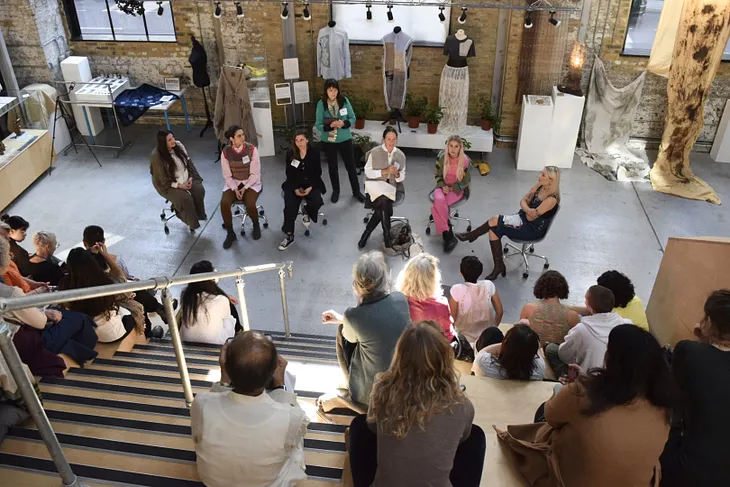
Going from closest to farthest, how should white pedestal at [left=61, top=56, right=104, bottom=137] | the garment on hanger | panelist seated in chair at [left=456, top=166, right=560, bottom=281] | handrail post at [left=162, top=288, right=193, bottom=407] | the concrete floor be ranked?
handrail post at [left=162, top=288, right=193, bottom=407] → panelist seated in chair at [left=456, top=166, right=560, bottom=281] → the concrete floor → the garment on hanger → white pedestal at [left=61, top=56, right=104, bottom=137]

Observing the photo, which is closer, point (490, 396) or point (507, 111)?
point (490, 396)

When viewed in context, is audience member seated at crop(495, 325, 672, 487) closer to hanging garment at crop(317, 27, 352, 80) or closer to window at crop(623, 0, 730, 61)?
hanging garment at crop(317, 27, 352, 80)

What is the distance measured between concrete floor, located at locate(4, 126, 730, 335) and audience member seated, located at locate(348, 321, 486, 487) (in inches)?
133

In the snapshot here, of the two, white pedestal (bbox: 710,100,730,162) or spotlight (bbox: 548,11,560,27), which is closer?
spotlight (bbox: 548,11,560,27)

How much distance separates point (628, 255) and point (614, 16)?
3.27m

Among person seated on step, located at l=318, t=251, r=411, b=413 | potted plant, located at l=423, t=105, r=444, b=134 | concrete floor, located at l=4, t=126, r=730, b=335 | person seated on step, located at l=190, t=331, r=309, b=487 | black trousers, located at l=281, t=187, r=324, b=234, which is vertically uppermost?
person seated on step, located at l=190, t=331, r=309, b=487

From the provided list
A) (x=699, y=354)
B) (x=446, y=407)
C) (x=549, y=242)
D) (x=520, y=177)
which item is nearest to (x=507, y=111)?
(x=520, y=177)

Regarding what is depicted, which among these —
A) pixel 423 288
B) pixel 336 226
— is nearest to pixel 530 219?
pixel 336 226

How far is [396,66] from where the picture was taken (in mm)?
8422

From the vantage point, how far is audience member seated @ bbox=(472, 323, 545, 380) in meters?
3.70

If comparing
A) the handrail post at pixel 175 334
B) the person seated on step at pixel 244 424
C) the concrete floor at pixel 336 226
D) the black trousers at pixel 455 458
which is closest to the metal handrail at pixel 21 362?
the handrail post at pixel 175 334

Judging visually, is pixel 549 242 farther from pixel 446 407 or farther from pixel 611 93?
pixel 446 407

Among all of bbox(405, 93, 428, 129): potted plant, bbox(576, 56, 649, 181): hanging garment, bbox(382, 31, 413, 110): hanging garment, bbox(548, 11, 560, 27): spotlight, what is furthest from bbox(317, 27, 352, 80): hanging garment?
bbox(576, 56, 649, 181): hanging garment

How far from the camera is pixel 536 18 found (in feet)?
26.6
